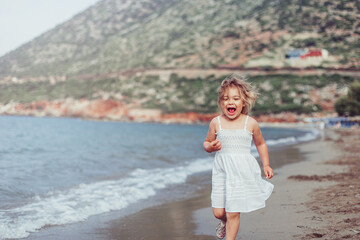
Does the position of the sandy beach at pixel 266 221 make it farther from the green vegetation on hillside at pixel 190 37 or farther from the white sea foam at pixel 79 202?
the green vegetation on hillside at pixel 190 37

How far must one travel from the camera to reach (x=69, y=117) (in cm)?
8381

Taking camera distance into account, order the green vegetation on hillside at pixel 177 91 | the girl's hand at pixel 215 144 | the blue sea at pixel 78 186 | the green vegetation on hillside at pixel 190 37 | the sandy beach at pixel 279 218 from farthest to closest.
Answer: the green vegetation on hillside at pixel 190 37, the green vegetation on hillside at pixel 177 91, the blue sea at pixel 78 186, the sandy beach at pixel 279 218, the girl's hand at pixel 215 144

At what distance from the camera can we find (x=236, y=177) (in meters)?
3.36

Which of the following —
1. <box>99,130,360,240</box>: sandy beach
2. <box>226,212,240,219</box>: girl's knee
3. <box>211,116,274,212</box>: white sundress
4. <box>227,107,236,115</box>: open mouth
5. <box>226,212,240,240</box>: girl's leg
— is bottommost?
<box>99,130,360,240</box>: sandy beach

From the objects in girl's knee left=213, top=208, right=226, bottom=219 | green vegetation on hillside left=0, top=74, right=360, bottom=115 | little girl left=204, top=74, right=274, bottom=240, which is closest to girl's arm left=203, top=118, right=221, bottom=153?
little girl left=204, top=74, right=274, bottom=240

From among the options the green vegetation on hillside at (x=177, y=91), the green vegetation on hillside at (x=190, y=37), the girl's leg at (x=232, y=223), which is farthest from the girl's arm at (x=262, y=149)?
the green vegetation on hillside at (x=190, y=37)

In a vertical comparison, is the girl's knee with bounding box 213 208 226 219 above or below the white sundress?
below

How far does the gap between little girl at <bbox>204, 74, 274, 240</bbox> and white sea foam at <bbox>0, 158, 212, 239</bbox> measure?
310cm

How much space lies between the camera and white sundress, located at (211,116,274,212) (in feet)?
11.0

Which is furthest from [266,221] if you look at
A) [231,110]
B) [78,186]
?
[78,186]

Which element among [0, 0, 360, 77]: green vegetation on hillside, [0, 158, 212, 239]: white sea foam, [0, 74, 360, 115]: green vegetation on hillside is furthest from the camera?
[0, 0, 360, 77]: green vegetation on hillside

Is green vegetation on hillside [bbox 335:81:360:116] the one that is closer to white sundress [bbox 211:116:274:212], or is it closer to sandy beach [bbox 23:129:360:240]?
sandy beach [bbox 23:129:360:240]

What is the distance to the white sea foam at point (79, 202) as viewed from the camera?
5.58 m

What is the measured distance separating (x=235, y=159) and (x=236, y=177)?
0.16 meters
